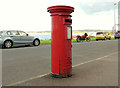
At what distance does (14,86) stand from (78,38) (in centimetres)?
2294

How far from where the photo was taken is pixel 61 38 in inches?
189

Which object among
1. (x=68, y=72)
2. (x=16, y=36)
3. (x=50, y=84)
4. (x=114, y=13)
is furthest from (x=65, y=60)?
(x=114, y=13)

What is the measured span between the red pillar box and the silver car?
1119cm

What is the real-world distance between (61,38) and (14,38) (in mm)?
11688

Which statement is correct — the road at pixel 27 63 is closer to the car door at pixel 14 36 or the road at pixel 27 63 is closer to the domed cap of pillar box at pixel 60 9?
the domed cap of pillar box at pixel 60 9

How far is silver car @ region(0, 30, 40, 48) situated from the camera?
15.1 m

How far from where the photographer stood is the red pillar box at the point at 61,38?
4762mm

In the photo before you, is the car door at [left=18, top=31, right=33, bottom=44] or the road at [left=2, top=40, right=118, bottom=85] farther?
the car door at [left=18, top=31, right=33, bottom=44]

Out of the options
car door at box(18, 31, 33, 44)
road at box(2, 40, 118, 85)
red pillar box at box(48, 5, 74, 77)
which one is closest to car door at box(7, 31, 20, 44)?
car door at box(18, 31, 33, 44)

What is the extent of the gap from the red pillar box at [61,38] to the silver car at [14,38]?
11192mm

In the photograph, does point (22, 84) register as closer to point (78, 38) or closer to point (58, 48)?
point (58, 48)

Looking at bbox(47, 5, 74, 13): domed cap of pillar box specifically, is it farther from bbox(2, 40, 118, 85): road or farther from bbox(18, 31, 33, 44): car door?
bbox(18, 31, 33, 44): car door

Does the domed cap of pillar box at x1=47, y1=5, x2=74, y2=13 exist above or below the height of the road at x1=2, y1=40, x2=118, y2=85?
above

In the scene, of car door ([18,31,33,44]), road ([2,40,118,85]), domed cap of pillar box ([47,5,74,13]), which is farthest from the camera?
car door ([18,31,33,44])
